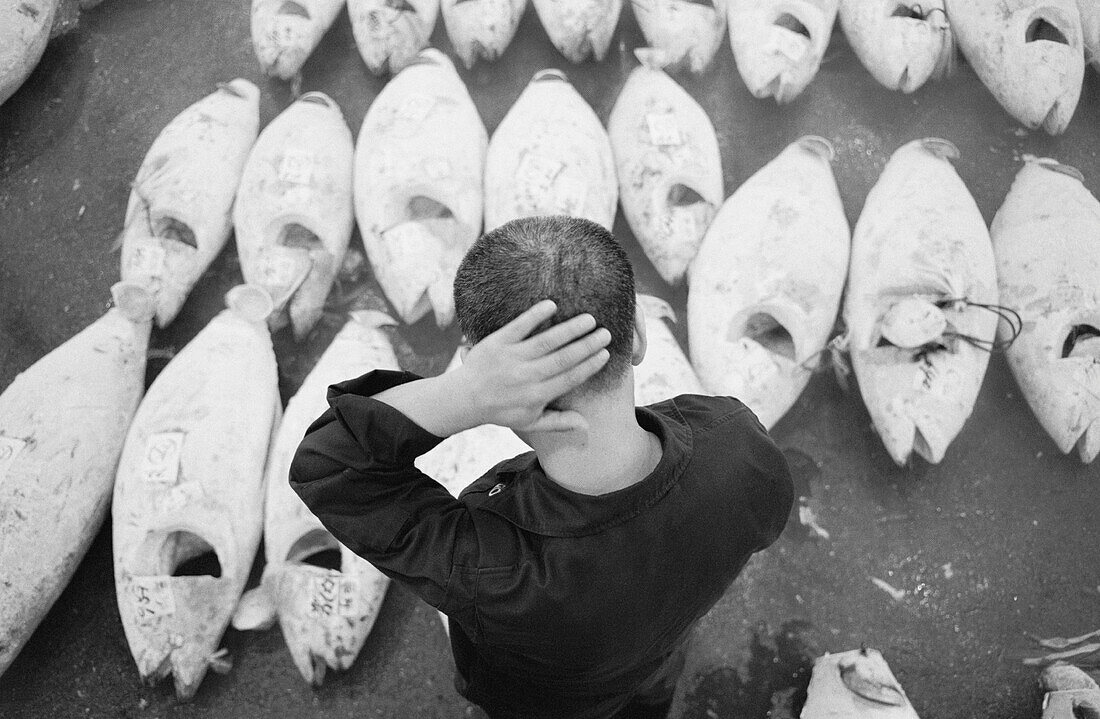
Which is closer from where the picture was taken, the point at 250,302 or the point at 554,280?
the point at 554,280

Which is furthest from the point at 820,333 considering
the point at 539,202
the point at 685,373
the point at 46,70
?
the point at 46,70

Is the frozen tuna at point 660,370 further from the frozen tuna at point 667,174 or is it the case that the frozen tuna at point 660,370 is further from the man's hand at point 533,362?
the man's hand at point 533,362

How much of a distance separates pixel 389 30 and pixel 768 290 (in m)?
1.70

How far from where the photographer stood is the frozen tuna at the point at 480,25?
2.66 meters

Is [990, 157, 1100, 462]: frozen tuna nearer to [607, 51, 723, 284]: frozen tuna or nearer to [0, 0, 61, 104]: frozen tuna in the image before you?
[607, 51, 723, 284]: frozen tuna

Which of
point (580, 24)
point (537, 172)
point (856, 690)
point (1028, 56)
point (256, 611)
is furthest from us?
point (580, 24)

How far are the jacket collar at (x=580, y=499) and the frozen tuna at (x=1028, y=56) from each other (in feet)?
7.87

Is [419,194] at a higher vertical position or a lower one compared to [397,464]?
lower

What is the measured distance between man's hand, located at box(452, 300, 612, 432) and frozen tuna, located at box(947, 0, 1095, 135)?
2.57 meters

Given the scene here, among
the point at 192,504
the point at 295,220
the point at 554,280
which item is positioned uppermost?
the point at 554,280

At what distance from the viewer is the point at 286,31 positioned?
266cm

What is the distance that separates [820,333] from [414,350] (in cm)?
125

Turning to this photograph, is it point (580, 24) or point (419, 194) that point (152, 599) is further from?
point (580, 24)

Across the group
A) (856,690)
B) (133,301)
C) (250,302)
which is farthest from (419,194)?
(856,690)
